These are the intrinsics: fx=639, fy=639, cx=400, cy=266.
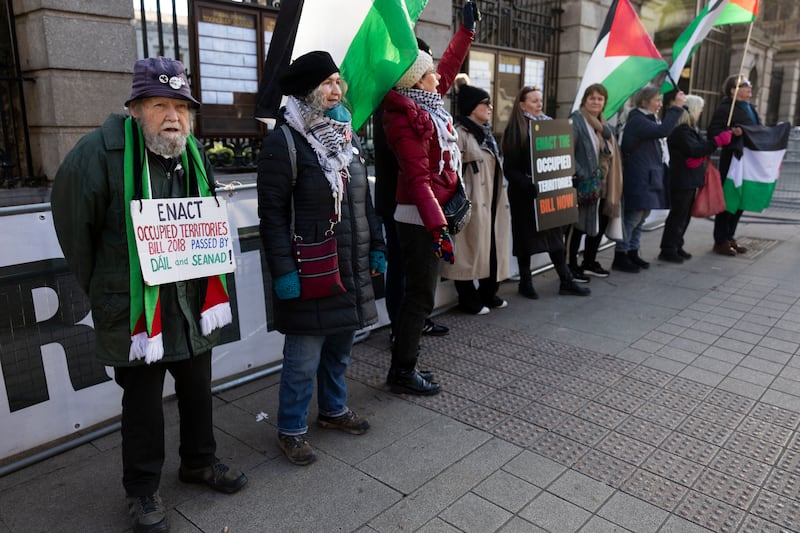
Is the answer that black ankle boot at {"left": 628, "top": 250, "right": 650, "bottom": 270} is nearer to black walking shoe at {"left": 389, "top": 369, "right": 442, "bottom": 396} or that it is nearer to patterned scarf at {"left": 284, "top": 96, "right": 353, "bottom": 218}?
black walking shoe at {"left": 389, "top": 369, "right": 442, "bottom": 396}

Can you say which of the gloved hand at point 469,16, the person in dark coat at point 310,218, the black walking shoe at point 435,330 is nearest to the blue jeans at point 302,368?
the person in dark coat at point 310,218

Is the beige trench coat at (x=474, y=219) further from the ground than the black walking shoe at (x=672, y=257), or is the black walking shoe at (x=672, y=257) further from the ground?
the beige trench coat at (x=474, y=219)

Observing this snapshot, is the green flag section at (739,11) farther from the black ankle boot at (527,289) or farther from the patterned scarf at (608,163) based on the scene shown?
the black ankle boot at (527,289)

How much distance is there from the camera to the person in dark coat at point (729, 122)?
25.4ft

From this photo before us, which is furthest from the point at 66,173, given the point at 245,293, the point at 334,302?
the point at 245,293

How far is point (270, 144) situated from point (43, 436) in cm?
195

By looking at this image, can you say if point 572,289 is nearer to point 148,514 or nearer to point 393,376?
point 393,376

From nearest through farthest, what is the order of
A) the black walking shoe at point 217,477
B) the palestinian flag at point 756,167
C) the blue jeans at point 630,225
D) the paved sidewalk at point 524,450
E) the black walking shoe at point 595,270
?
the paved sidewalk at point 524,450 → the black walking shoe at point 217,477 → the black walking shoe at point 595,270 → the blue jeans at point 630,225 → the palestinian flag at point 756,167

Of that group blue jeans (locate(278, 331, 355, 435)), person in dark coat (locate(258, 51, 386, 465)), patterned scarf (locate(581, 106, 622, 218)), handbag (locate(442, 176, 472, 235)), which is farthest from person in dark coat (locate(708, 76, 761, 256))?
blue jeans (locate(278, 331, 355, 435))

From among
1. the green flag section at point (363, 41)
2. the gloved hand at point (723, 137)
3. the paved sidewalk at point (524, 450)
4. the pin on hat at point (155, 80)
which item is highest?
the green flag section at point (363, 41)

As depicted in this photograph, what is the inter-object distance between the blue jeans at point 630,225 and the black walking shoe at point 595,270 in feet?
1.32

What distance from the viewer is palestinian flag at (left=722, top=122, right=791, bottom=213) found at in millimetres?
7941

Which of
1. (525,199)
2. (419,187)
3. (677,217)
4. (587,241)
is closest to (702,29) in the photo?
(677,217)

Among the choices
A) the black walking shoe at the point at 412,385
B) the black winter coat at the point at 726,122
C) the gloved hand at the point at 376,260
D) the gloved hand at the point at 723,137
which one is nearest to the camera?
the gloved hand at the point at 376,260
